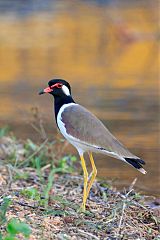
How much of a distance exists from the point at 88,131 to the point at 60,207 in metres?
0.59

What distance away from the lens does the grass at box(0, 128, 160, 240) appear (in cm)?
576

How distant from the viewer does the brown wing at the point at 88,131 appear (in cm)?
630

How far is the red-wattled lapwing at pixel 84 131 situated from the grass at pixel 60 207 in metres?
0.26

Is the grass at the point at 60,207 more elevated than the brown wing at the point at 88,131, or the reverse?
the brown wing at the point at 88,131

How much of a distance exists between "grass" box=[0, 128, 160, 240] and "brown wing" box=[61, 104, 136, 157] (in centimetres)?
36

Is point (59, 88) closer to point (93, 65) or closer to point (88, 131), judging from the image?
point (88, 131)

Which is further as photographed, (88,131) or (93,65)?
(93,65)

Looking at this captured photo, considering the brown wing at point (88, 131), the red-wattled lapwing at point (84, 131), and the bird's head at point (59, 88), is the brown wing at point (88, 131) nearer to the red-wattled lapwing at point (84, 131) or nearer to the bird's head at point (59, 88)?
the red-wattled lapwing at point (84, 131)

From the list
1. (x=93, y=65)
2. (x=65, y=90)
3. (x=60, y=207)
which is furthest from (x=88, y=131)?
(x=93, y=65)

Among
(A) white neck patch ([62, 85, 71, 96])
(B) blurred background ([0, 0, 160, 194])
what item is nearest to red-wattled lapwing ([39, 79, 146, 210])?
(A) white neck patch ([62, 85, 71, 96])

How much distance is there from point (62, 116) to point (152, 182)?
97.8 inches

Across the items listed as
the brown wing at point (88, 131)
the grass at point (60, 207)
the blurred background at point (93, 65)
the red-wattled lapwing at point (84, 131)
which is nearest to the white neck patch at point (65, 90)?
the red-wattled lapwing at point (84, 131)

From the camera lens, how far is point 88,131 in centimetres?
643

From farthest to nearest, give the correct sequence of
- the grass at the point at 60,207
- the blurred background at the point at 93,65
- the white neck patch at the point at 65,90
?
the blurred background at the point at 93,65 < the white neck patch at the point at 65,90 < the grass at the point at 60,207
